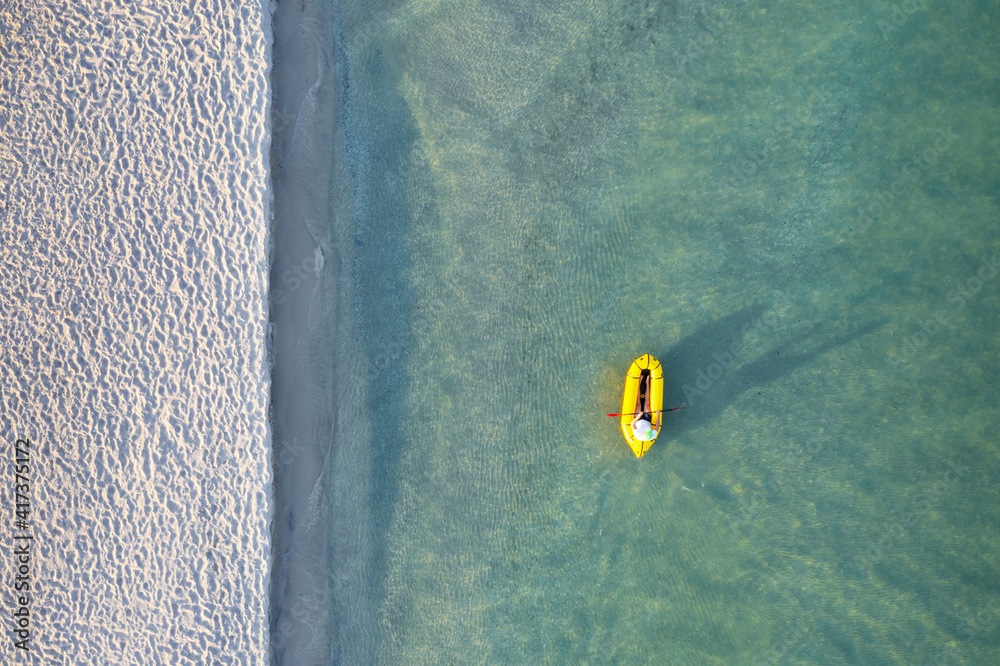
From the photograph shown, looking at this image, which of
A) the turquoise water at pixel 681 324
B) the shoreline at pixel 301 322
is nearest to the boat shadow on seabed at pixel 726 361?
the turquoise water at pixel 681 324

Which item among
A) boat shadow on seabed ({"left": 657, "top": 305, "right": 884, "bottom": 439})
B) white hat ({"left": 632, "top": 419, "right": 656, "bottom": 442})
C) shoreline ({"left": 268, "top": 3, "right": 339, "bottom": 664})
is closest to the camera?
white hat ({"left": 632, "top": 419, "right": 656, "bottom": 442})

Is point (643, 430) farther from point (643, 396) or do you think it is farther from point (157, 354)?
point (157, 354)

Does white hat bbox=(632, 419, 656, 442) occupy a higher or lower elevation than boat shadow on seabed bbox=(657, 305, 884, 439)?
lower

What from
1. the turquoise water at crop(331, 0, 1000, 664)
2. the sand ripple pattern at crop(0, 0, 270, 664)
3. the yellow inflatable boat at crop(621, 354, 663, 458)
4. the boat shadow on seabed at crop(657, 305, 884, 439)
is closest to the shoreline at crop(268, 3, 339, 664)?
the sand ripple pattern at crop(0, 0, 270, 664)

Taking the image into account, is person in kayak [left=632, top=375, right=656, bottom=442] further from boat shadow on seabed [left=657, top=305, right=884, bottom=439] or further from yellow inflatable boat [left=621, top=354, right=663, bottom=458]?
boat shadow on seabed [left=657, top=305, right=884, bottom=439]

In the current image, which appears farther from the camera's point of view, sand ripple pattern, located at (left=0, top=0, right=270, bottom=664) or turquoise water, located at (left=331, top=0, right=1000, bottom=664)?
sand ripple pattern, located at (left=0, top=0, right=270, bottom=664)

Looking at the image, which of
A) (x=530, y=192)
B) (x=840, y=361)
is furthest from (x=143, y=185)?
(x=840, y=361)

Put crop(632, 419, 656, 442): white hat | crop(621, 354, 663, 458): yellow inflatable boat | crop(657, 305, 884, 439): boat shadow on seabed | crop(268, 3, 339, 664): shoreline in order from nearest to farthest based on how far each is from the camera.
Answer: crop(632, 419, 656, 442): white hat → crop(621, 354, 663, 458): yellow inflatable boat → crop(657, 305, 884, 439): boat shadow on seabed → crop(268, 3, 339, 664): shoreline
